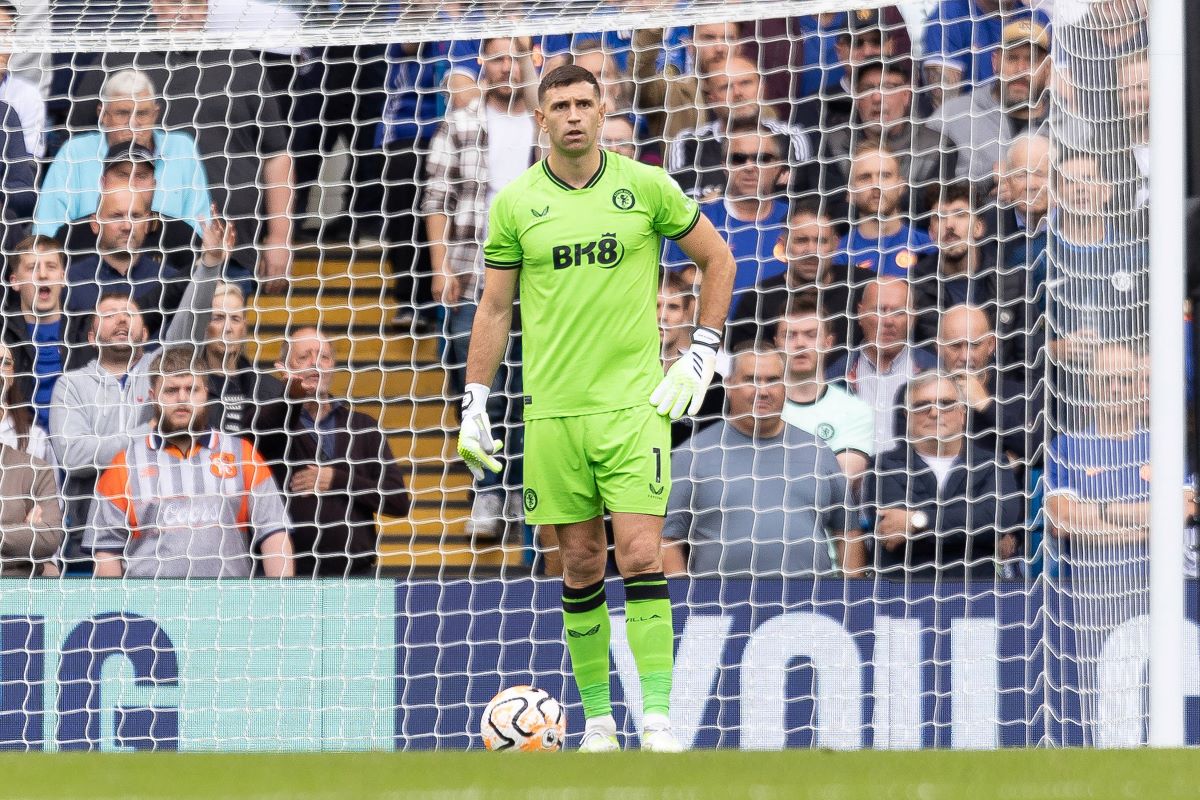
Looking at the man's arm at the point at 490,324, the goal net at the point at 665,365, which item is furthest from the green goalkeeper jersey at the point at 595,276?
the goal net at the point at 665,365

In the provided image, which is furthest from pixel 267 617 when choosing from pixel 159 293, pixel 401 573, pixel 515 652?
pixel 159 293

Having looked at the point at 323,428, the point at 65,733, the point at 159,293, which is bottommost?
the point at 65,733

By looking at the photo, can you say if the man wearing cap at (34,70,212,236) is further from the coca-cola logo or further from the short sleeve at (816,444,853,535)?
the short sleeve at (816,444,853,535)

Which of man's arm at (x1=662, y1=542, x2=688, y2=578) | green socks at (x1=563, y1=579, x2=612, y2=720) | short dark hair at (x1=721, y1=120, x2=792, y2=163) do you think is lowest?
green socks at (x1=563, y1=579, x2=612, y2=720)

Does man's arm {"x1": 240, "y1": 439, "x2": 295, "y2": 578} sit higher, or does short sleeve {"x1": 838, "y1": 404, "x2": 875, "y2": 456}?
short sleeve {"x1": 838, "y1": 404, "x2": 875, "y2": 456}

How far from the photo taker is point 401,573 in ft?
19.8

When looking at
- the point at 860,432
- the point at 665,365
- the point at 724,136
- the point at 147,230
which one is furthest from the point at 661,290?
the point at 147,230

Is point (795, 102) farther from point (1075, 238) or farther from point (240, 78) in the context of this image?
point (240, 78)

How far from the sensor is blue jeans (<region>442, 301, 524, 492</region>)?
248 inches

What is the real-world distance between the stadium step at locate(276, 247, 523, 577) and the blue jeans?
0.10m

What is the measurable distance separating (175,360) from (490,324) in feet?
6.31

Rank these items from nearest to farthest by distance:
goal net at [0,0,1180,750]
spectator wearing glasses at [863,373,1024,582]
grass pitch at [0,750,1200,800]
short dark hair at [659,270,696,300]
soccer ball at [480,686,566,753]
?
1. grass pitch at [0,750,1200,800]
2. soccer ball at [480,686,566,753]
3. goal net at [0,0,1180,750]
4. spectator wearing glasses at [863,373,1024,582]
5. short dark hair at [659,270,696,300]

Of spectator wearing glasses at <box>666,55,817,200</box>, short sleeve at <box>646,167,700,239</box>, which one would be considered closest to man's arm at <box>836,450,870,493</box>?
spectator wearing glasses at <box>666,55,817,200</box>

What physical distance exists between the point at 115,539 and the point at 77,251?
1182 millimetres
